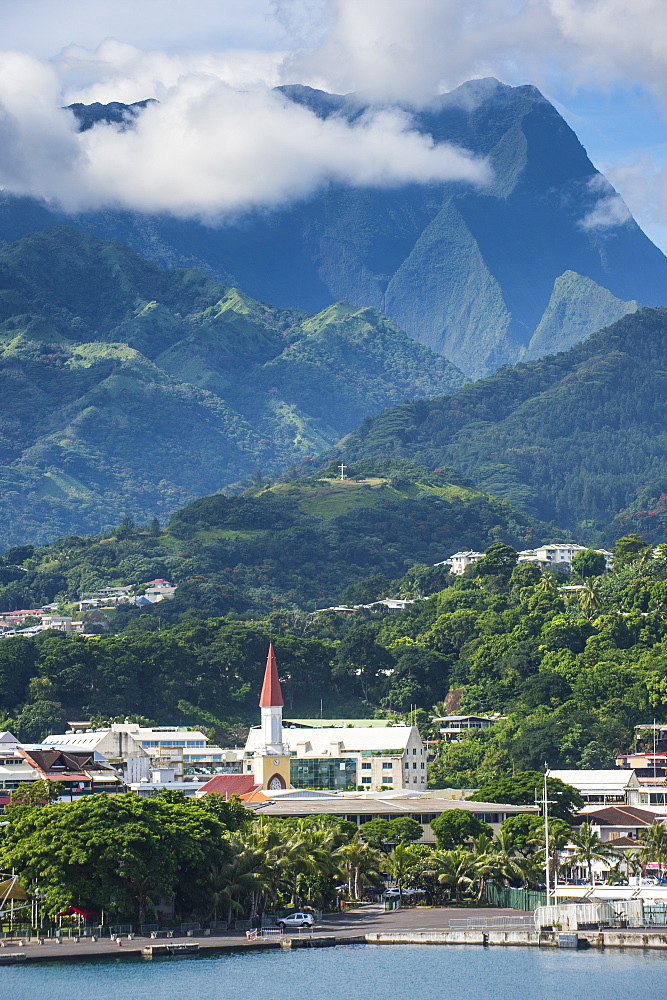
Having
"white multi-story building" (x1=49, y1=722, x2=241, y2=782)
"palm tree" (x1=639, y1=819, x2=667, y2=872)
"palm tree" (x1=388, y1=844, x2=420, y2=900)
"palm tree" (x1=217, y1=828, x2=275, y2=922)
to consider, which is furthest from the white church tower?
"palm tree" (x1=217, y1=828, x2=275, y2=922)

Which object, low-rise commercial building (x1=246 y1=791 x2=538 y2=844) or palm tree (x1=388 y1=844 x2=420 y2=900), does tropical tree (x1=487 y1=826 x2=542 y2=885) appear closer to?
palm tree (x1=388 y1=844 x2=420 y2=900)

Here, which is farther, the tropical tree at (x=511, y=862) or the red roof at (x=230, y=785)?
the red roof at (x=230, y=785)

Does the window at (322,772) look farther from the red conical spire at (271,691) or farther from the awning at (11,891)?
the awning at (11,891)

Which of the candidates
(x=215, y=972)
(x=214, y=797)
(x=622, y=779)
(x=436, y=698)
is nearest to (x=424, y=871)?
(x=214, y=797)

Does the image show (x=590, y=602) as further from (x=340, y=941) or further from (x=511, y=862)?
(x=340, y=941)

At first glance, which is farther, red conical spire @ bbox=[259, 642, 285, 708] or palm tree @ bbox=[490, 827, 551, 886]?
red conical spire @ bbox=[259, 642, 285, 708]

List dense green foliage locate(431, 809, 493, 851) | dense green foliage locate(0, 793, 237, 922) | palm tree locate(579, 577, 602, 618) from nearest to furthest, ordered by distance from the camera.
A: dense green foliage locate(0, 793, 237, 922) < dense green foliage locate(431, 809, 493, 851) < palm tree locate(579, 577, 602, 618)

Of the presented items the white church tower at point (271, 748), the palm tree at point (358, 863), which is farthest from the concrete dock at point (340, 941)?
the white church tower at point (271, 748)
